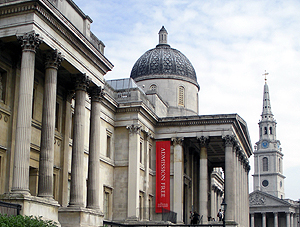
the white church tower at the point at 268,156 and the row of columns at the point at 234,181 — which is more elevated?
the white church tower at the point at 268,156

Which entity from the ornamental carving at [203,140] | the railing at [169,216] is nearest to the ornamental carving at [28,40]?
the railing at [169,216]

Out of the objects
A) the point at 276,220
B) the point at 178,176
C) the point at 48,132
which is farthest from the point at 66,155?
the point at 276,220

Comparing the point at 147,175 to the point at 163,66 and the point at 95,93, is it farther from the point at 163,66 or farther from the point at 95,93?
the point at 95,93

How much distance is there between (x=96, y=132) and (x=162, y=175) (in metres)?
16.4

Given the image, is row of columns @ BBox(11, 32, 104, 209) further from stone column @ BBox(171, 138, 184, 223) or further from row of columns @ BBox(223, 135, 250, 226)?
row of columns @ BBox(223, 135, 250, 226)

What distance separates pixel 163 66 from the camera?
51.7 m

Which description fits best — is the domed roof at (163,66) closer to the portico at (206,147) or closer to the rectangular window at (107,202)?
the portico at (206,147)

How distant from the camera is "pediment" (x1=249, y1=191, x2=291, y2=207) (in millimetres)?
129700

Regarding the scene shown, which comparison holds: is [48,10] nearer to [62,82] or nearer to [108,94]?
[62,82]

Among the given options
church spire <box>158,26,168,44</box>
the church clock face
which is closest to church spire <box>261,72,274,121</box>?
the church clock face

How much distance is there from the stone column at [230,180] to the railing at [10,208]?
83.5ft

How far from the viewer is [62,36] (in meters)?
24.4

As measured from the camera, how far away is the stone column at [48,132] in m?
22.2

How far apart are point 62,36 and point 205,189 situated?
23.7 m
